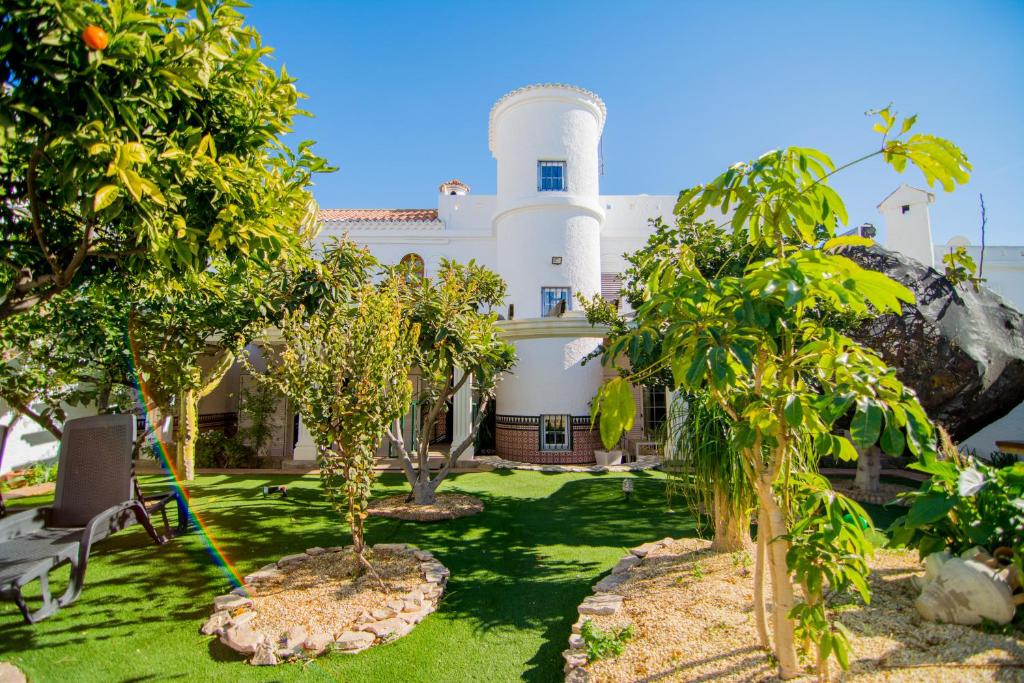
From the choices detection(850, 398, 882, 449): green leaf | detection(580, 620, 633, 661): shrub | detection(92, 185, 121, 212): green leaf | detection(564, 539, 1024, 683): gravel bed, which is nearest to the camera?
detection(850, 398, 882, 449): green leaf

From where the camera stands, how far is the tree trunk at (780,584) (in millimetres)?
2994

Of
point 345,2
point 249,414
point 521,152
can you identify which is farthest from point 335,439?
point 521,152

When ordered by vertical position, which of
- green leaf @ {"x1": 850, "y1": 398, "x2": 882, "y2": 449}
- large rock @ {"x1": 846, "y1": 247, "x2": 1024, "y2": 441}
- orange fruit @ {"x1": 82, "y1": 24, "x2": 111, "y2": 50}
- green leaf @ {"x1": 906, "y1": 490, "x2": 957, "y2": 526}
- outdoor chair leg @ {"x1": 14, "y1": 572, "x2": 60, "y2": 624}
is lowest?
outdoor chair leg @ {"x1": 14, "y1": 572, "x2": 60, "y2": 624}

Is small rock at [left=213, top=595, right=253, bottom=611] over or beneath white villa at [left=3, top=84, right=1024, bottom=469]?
beneath

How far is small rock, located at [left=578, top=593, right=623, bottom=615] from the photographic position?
4.41 metres

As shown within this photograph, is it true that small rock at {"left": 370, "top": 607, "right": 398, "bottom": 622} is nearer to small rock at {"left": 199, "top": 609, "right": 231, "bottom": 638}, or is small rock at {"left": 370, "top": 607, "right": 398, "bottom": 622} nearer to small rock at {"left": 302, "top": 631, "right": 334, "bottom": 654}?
small rock at {"left": 302, "top": 631, "right": 334, "bottom": 654}

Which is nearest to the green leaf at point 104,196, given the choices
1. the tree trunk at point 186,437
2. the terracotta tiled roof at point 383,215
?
the tree trunk at point 186,437

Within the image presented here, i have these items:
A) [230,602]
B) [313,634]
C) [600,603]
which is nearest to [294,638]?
[313,634]

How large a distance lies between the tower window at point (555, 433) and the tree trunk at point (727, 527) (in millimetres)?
8574

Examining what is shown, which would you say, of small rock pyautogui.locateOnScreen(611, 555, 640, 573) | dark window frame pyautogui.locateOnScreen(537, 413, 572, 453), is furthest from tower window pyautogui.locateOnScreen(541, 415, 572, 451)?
small rock pyautogui.locateOnScreen(611, 555, 640, 573)

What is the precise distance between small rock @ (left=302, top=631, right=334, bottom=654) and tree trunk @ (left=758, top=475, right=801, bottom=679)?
3.35 meters

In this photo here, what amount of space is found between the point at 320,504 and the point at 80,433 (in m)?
3.98

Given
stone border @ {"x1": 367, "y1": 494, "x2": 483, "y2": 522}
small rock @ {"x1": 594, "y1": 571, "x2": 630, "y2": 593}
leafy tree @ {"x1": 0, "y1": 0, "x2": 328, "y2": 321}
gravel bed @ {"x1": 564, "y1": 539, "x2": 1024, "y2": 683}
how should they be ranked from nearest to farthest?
1. leafy tree @ {"x1": 0, "y1": 0, "x2": 328, "y2": 321}
2. gravel bed @ {"x1": 564, "y1": 539, "x2": 1024, "y2": 683}
3. small rock @ {"x1": 594, "y1": 571, "x2": 630, "y2": 593}
4. stone border @ {"x1": 367, "y1": 494, "x2": 483, "y2": 522}

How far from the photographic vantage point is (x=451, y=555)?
20.6 ft
